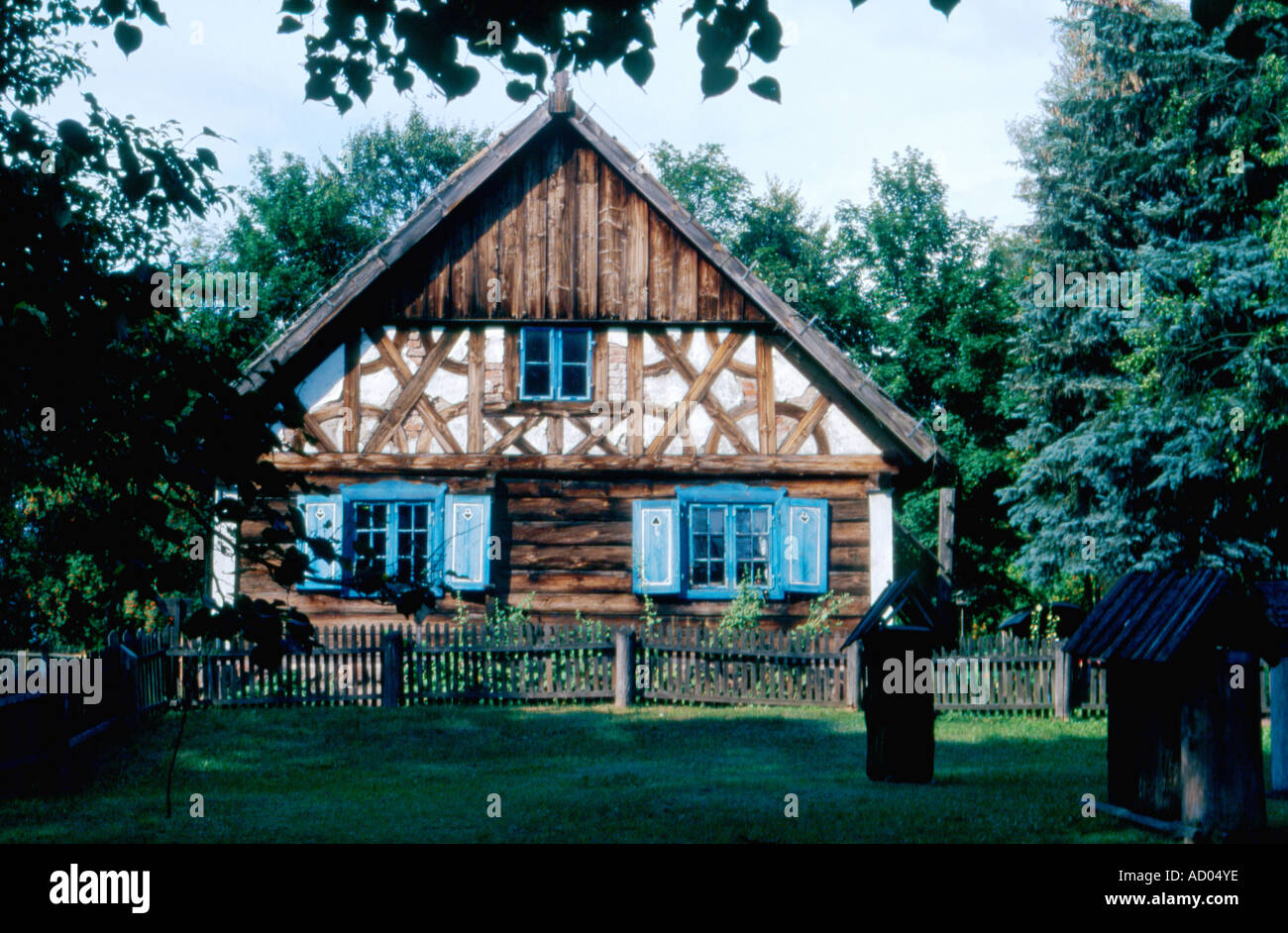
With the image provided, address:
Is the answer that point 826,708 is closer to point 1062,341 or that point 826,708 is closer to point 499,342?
point 499,342

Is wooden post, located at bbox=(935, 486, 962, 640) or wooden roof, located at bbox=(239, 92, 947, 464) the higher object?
wooden roof, located at bbox=(239, 92, 947, 464)

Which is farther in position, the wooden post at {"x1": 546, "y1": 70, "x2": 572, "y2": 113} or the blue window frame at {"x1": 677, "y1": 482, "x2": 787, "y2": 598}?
the blue window frame at {"x1": 677, "y1": 482, "x2": 787, "y2": 598}

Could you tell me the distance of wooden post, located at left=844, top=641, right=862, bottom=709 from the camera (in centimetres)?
1535

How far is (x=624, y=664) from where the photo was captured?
51.2 feet

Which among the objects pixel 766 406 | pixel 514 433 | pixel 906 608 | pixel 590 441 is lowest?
pixel 906 608

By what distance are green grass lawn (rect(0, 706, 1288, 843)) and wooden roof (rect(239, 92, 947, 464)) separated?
4859 millimetres

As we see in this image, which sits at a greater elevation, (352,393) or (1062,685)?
(352,393)

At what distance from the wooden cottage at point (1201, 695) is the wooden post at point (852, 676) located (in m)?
7.18

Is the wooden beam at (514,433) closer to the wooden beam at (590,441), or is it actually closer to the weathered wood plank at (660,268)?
the wooden beam at (590,441)

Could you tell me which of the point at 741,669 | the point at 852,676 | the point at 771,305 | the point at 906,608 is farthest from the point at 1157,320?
the point at 906,608

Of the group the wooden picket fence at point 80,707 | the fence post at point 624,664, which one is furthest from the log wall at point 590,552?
the wooden picket fence at point 80,707

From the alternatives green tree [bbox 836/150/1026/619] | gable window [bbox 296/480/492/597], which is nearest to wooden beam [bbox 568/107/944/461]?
gable window [bbox 296/480/492/597]

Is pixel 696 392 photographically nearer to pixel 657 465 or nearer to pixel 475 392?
pixel 657 465

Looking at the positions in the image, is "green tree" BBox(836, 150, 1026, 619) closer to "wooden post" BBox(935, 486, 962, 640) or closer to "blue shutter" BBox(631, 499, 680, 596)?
"wooden post" BBox(935, 486, 962, 640)
